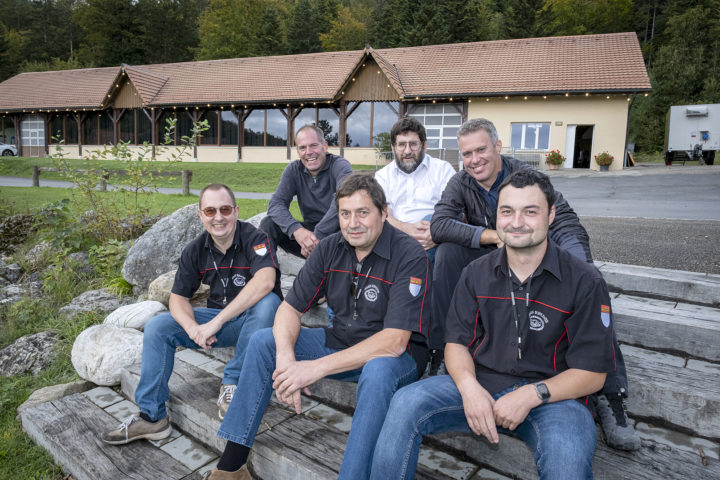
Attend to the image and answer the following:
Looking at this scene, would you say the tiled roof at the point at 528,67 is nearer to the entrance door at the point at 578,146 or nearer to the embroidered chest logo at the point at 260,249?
the entrance door at the point at 578,146

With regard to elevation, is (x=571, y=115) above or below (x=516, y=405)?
above

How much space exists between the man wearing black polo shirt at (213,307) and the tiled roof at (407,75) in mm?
17181

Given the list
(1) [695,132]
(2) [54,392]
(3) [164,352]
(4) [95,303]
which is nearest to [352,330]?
(3) [164,352]

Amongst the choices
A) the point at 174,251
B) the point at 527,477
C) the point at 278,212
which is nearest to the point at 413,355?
the point at 527,477

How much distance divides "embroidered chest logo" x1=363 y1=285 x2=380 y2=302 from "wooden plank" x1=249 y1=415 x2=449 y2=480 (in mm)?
719

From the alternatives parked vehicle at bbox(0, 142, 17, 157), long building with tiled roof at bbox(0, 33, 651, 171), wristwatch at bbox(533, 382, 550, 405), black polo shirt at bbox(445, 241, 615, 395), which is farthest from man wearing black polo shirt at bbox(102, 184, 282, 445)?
parked vehicle at bbox(0, 142, 17, 157)

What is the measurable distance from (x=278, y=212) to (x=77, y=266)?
10.2 ft

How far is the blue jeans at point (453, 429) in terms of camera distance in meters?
1.62

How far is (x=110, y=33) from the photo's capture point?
43.8 m

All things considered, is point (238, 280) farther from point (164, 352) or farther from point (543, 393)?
point (543, 393)

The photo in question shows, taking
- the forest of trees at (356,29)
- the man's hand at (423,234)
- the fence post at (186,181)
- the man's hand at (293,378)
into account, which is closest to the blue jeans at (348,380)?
the man's hand at (293,378)

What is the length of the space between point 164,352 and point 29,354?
2362 mm

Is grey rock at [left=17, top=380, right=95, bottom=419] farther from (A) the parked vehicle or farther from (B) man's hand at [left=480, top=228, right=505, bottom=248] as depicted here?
(A) the parked vehicle

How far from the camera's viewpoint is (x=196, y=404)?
2.73 metres
